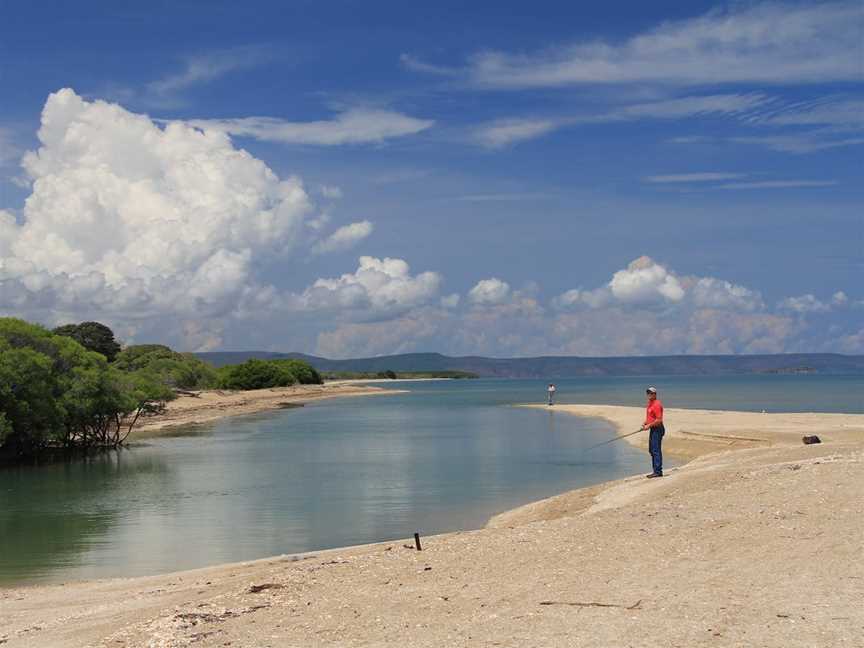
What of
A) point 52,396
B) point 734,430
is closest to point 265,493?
point 52,396

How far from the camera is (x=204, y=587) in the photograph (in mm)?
15797

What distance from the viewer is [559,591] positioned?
12398 mm

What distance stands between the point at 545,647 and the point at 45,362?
4352 centimetres

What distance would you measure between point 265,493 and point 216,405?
7931cm

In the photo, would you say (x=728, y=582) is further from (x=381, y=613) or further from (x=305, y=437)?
(x=305, y=437)

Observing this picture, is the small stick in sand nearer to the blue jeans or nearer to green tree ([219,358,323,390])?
the blue jeans

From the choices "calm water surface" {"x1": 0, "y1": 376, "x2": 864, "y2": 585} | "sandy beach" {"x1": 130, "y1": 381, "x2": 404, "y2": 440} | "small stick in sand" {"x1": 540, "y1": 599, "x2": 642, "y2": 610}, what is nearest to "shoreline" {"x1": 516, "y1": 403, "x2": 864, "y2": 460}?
"calm water surface" {"x1": 0, "y1": 376, "x2": 864, "y2": 585}

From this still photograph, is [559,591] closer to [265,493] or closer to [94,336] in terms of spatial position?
[265,493]

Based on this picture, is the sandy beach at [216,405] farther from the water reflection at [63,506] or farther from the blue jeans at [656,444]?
the blue jeans at [656,444]

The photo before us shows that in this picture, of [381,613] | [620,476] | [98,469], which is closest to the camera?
[381,613]

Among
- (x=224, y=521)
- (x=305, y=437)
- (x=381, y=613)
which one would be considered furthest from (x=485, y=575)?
(x=305, y=437)

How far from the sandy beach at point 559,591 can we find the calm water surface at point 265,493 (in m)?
5.07

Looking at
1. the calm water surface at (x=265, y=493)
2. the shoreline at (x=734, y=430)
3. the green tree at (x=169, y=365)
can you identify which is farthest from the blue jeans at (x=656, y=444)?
the green tree at (x=169, y=365)

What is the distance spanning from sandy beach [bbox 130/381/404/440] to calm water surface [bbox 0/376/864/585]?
62.6ft
